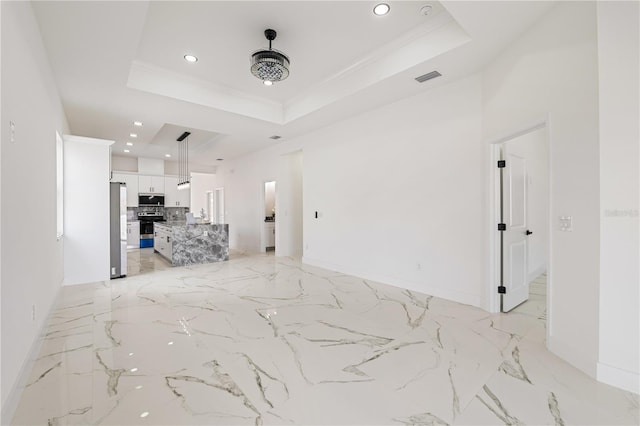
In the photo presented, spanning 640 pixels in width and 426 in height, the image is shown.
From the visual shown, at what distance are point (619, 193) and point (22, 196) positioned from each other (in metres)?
4.19

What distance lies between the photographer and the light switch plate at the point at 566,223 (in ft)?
7.55

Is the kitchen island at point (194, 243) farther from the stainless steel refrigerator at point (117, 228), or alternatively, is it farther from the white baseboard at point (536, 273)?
Answer: the white baseboard at point (536, 273)

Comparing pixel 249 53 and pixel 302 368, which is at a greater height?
pixel 249 53

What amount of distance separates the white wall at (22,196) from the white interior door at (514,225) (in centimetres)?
436

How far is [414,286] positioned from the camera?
425 cm

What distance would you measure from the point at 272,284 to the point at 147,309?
175 centimetres

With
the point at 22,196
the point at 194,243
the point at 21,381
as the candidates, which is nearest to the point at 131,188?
the point at 194,243

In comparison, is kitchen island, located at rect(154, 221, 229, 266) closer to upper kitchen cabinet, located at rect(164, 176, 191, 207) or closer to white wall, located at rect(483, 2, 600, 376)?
upper kitchen cabinet, located at rect(164, 176, 191, 207)

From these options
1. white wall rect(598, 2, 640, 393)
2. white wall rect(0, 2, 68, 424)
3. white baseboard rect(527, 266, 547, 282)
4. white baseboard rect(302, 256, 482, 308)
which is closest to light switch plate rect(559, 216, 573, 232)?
white wall rect(598, 2, 640, 393)

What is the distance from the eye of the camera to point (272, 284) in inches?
183

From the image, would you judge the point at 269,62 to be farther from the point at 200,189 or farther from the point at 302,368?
the point at 200,189

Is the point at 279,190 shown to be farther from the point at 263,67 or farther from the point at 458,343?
the point at 458,343

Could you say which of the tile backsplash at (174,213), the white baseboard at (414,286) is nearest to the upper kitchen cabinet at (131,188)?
the tile backsplash at (174,213)

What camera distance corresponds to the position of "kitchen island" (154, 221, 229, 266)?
20.4 feet
